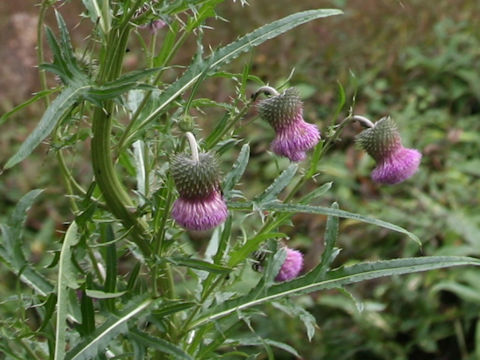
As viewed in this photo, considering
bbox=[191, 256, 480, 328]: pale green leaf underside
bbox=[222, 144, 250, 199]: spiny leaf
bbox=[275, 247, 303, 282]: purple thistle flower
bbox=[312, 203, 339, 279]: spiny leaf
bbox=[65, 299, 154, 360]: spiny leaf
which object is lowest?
bbox=[275, 247, 303, 282]: purple thistle flower

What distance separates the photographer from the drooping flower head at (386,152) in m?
1.71

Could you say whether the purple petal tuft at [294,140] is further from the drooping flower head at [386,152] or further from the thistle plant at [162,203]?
the drooping flower head at [386,152]

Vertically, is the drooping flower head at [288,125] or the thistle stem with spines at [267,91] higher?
the thistle stem with spines at [267,91]

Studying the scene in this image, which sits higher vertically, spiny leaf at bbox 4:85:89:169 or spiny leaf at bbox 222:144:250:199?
spiny leaf at bbox 4:85:89:169

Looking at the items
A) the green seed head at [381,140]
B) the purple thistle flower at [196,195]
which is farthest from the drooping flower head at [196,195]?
the green seed head at [381,140]

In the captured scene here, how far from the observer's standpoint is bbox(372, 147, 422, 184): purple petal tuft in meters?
1.72

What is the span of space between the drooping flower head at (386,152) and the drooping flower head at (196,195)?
429 mm

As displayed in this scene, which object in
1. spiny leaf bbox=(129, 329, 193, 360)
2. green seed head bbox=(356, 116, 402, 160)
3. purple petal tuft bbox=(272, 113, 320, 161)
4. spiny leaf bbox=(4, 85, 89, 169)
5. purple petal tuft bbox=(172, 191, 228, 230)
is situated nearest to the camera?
spiny leaf bbox=(4, 85, 89, 169)

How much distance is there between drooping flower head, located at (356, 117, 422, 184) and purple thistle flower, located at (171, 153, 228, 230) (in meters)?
0.43

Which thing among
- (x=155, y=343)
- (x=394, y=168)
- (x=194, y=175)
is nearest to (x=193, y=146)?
(x=194, y=175)

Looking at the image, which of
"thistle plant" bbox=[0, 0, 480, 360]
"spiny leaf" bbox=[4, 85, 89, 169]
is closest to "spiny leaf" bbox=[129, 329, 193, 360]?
"thistle plant" bbox=[0, 0, 480, 360]

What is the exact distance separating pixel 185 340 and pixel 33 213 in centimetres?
312

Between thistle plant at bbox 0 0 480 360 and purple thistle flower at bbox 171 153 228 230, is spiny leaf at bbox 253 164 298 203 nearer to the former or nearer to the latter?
thistle plant at bbox 0 0 480 360

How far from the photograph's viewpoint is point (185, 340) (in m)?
1.73
